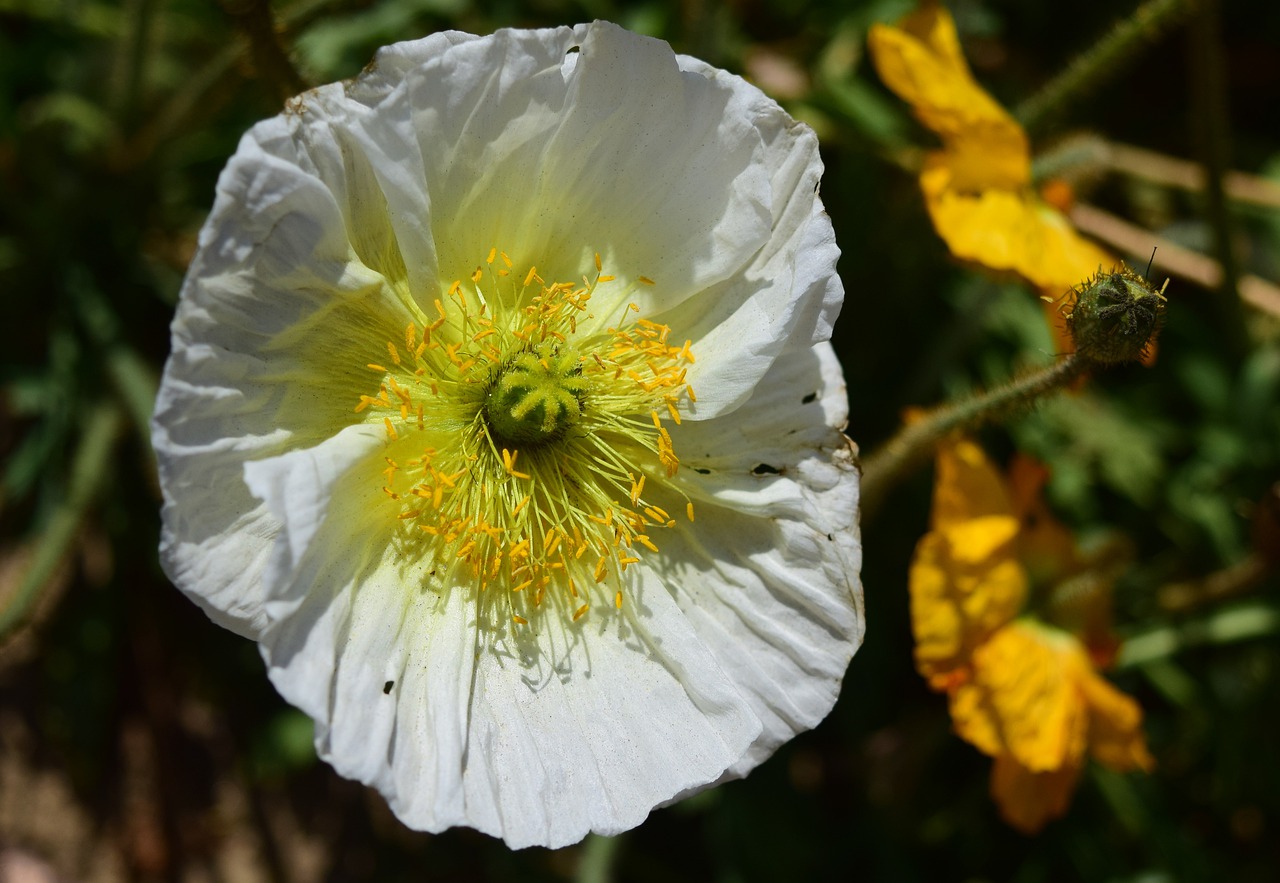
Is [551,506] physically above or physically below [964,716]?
above

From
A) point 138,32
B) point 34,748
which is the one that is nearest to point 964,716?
point 138,32

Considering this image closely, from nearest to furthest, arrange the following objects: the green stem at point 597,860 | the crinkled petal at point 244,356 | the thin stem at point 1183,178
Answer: the crinkled petal at point 244,356
the green stem at point 597,860
the thin stem at point 1183,178

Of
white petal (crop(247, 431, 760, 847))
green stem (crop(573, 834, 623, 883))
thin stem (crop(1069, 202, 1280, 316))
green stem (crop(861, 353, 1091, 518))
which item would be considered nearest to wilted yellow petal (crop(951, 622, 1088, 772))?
green stem (crop(861, 353, 1091, 518))

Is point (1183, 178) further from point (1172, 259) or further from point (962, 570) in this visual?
point (962, 570)

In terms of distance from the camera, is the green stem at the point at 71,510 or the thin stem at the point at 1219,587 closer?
the green stem at the point at 71,510

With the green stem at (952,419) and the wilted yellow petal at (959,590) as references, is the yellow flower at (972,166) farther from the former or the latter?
the wilted yellow petal at (959,590)

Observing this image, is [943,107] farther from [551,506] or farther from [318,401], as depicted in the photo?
[318,401]

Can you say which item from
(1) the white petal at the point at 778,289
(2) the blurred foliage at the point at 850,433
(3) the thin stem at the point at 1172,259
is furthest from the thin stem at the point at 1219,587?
(1) the white petal at the point at 778,289
